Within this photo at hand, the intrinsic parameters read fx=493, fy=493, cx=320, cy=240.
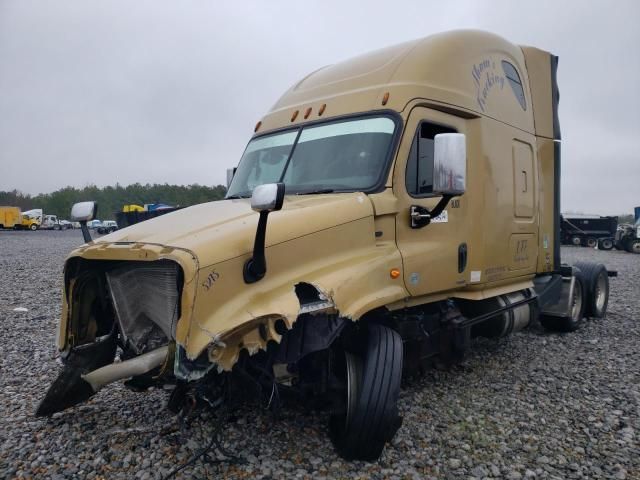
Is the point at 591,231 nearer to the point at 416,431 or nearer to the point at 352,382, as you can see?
the point at 416,431

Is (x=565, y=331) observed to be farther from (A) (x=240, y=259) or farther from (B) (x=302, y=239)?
(A) (x=240, y=259)

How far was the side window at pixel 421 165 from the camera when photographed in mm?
4195

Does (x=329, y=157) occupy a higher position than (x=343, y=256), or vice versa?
(x=329, y=157)

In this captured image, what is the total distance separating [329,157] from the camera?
14.3 ft

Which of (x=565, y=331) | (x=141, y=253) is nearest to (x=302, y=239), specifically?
(x=141, y=253)

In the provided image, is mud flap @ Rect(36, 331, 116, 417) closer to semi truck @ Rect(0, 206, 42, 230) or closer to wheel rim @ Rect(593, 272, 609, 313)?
wheel rim @ Rect(593, 272, 609, 313)

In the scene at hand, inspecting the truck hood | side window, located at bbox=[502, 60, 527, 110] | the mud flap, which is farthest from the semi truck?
side window, located at bbox=[502, 60, 527, 110]

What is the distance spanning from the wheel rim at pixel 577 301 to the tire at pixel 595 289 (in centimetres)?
20

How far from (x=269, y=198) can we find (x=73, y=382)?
2218 millimetres

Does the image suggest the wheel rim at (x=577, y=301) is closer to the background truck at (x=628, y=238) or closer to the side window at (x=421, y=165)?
the side window at (x=421, y=165)

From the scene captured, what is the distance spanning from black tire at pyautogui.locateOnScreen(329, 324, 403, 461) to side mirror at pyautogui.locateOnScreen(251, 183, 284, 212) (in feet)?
4.35

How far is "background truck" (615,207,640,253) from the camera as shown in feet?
87.1

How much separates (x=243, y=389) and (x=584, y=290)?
6.58 meters

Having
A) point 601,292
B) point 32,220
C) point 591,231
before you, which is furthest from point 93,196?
point 601,292
